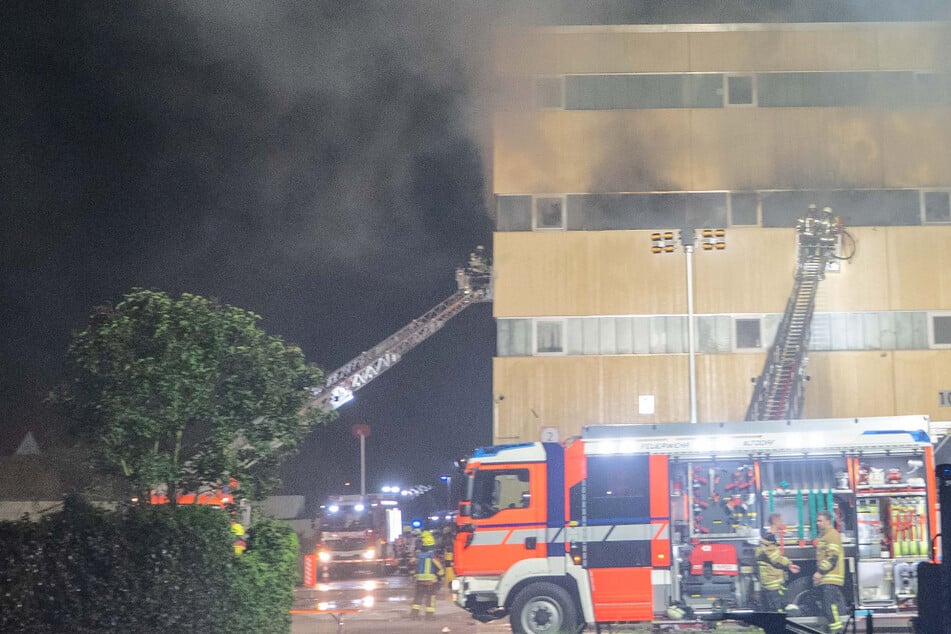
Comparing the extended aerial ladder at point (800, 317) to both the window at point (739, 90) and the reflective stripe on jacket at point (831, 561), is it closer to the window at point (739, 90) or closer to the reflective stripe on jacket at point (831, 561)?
the window at point (739, 90)

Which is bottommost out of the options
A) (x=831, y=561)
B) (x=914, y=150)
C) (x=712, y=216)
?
(x=831, y=561)

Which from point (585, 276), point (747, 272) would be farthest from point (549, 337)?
point (747, 272)

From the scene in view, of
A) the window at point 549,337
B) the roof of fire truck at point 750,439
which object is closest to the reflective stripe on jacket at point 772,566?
the roof of fire truck at point 750,439

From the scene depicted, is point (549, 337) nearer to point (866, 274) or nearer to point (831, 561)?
point (866, 274)

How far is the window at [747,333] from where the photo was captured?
25.6 meters

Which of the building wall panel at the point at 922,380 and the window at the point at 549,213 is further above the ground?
the window at the point at 549,213

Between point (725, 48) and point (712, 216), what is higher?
point (725, 48)

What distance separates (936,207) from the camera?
83.8 feet

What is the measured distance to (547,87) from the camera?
25891 millimetres

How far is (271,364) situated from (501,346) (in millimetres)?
14043

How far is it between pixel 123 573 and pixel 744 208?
2044cm

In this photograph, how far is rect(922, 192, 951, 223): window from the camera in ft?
83.6

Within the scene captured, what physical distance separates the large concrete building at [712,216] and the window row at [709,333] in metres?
0.04

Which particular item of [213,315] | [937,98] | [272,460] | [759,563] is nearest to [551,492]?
[759,563]
